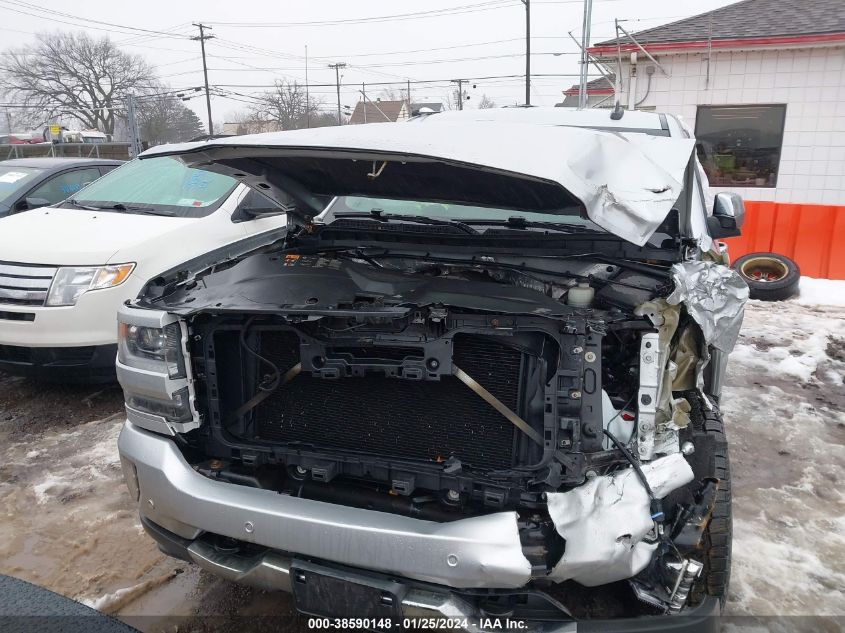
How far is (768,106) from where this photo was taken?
9.22 meters

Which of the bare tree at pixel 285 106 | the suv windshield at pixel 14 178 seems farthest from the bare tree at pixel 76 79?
the suv windshield at pixel 14 178

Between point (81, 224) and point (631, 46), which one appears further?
point (631, 46)

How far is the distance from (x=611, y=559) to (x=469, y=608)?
45 cm

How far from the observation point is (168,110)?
45.5m

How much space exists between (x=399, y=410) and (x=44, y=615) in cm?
118

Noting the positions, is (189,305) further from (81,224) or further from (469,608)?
(81,224)

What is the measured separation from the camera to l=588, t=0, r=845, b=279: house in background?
841 cm

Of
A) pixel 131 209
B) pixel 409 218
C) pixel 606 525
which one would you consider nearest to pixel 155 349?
pixel 409 218

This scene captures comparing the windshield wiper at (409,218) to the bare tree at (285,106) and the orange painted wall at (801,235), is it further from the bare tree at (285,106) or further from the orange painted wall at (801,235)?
the bare tree at (285,106)

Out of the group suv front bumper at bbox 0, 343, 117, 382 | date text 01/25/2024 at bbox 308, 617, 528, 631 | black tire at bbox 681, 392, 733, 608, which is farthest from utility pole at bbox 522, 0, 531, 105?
date text 01/25/2024 at bbox 308, 617, 528, 631

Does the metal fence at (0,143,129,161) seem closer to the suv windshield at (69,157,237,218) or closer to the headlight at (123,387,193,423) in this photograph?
the suv windshield at (69,157,237,218)

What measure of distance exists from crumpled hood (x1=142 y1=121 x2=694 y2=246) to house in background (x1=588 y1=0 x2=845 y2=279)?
22.9ft

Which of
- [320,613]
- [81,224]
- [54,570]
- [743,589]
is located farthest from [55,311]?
[743,589]

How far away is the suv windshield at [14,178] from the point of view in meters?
6.81
